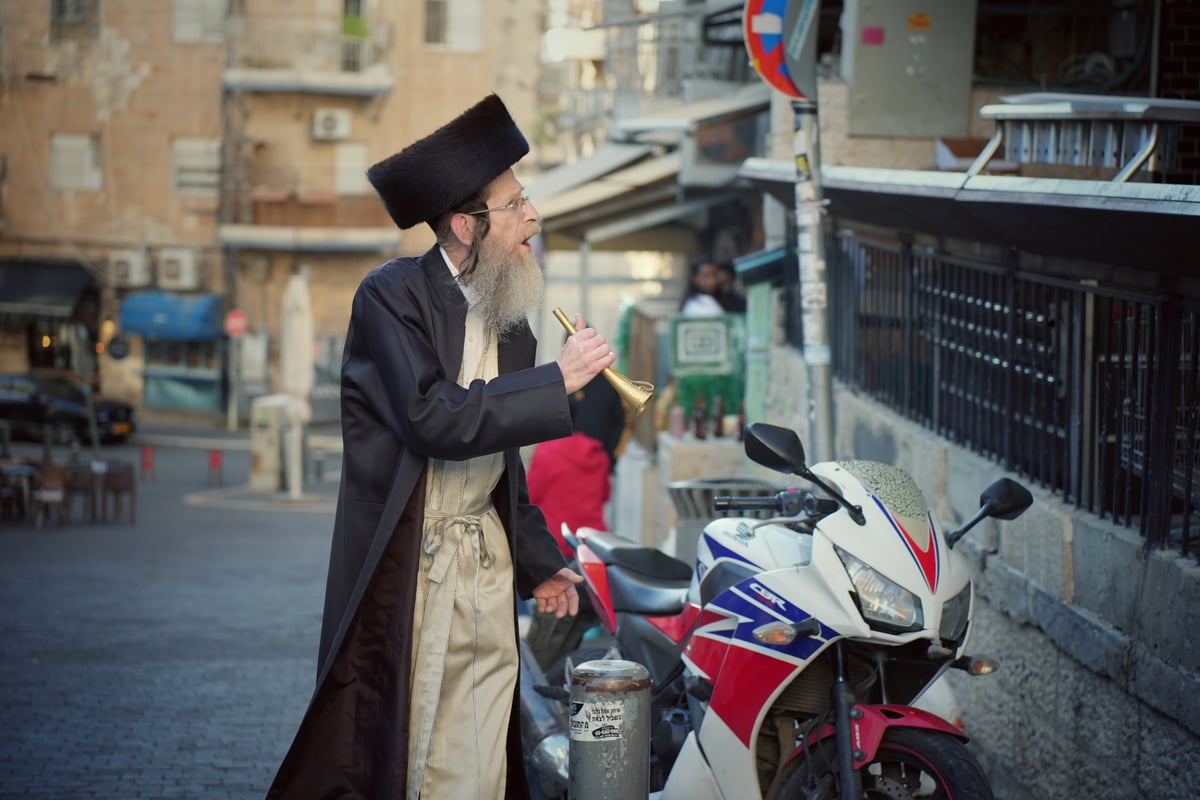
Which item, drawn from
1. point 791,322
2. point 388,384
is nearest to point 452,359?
point 388,384

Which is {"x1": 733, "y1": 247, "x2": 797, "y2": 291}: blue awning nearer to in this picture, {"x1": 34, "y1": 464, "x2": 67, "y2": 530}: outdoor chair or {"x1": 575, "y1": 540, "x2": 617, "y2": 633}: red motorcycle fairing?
{"x1": 575, "y1": 540, "x2": 617, "y2": 633}: red motorcycle fairing

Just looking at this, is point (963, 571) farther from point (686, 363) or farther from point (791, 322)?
point (686, 363)

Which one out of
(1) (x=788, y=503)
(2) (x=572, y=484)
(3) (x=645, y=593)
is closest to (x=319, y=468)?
(2) (x=572, y=484)

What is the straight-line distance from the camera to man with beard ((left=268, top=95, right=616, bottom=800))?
158 inches

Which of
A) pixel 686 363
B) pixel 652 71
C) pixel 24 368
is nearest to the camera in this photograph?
pixel 686 363

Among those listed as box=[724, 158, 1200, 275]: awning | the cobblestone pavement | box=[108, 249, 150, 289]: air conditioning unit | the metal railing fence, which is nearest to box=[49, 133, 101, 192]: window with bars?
box=[108, 249, 150, 289]: air conditioning unit

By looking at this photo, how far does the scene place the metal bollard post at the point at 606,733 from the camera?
4.34 m

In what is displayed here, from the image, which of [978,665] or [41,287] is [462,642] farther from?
[41,287]

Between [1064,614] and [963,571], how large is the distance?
1.57 m

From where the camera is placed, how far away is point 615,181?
55.9ft

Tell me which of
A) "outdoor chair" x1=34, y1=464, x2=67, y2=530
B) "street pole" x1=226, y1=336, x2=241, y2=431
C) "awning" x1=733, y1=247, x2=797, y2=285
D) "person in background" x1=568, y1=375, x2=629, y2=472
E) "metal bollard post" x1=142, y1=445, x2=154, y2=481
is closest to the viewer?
"awning" x1=733, y1=247, x2=797, y2=285

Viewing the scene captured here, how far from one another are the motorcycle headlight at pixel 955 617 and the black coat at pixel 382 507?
1.12 m

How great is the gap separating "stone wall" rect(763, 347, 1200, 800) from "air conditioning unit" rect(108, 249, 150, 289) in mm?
37043

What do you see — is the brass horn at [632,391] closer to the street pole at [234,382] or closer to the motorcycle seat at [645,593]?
the motorcycle seat at [645,593]
